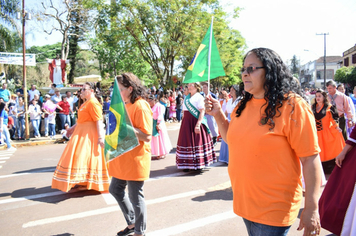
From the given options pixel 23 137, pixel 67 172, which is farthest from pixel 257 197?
pixel 23 137

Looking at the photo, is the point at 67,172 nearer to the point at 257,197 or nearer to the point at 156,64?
the point at 257,197

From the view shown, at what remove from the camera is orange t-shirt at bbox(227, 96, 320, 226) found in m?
1.87

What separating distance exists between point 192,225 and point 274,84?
2506 millimetres

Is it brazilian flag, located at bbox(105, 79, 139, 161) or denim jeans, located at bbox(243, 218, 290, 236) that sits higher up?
brazilian flag, located at bbox(105, 79, 139, 161)

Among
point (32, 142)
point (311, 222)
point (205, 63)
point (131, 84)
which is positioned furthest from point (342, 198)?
point (32, 142)

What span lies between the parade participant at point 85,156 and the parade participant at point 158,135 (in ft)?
9.30

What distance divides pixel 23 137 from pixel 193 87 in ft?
29.9

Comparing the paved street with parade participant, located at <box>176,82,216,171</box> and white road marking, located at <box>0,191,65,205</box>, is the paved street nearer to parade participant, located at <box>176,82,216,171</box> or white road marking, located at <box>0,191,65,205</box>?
white road marking, located at <box>0,191,65,205</box>

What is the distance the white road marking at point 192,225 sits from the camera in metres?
3.66

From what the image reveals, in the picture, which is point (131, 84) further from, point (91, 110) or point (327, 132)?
point (327, 132)

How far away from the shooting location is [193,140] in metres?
6.35

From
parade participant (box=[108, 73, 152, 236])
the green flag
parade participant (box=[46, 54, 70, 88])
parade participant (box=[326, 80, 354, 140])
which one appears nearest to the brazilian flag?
parade participant (box=[108, 73, 152, 236])

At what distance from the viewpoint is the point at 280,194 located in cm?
192

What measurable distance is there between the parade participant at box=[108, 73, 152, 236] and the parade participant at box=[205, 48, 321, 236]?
1415 mm
